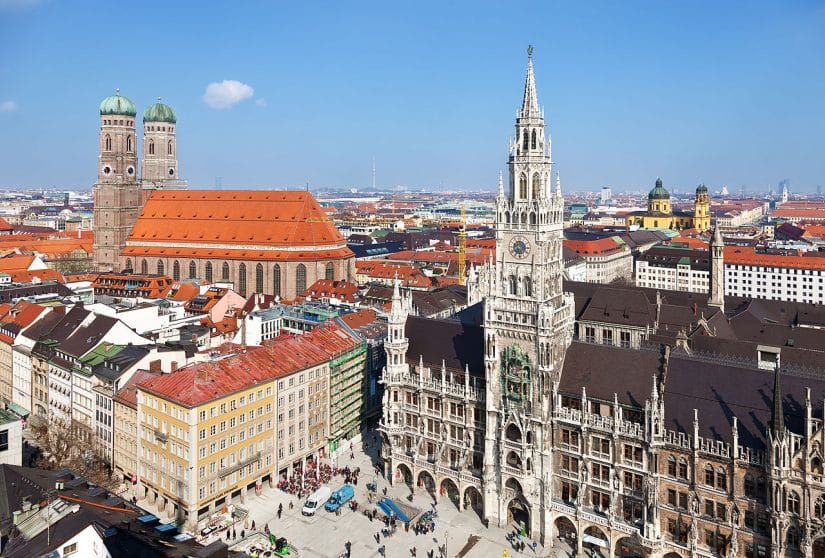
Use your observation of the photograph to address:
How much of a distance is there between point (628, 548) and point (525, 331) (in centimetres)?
2109

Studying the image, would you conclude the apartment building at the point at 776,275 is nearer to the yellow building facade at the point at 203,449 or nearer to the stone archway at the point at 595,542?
the stone archway at the point at 595,542

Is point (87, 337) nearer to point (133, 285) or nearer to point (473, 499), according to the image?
point (473, 499)

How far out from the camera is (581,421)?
6481 cm

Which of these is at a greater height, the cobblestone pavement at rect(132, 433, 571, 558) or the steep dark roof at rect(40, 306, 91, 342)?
the steep dark roof at rect(40, 306, 91, 342)

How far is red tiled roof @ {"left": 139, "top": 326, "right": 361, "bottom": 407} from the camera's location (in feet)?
234

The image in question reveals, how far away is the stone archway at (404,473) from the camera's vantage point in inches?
3096

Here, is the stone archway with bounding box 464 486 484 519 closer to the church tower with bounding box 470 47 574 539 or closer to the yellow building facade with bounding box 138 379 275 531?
the church tower with bounding box 470 47 574 539

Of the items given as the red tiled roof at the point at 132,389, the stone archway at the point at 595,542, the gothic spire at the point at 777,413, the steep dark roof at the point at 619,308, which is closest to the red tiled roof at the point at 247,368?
the red tiled roof at the point at 132,389

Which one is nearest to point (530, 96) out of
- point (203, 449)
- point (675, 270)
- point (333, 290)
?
point (203, 449)

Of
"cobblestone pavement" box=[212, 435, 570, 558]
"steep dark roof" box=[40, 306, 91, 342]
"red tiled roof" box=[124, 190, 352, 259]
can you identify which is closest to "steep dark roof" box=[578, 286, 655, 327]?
"cobblestone pavement" box=[212, 435, 570, 558]

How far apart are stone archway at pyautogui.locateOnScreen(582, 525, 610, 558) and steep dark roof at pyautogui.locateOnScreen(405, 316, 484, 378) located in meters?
18.1

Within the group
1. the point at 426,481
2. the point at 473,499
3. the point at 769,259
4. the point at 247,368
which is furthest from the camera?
the point at 769,259

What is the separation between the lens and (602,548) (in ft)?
211

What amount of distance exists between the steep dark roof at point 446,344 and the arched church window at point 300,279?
79.9 metres
